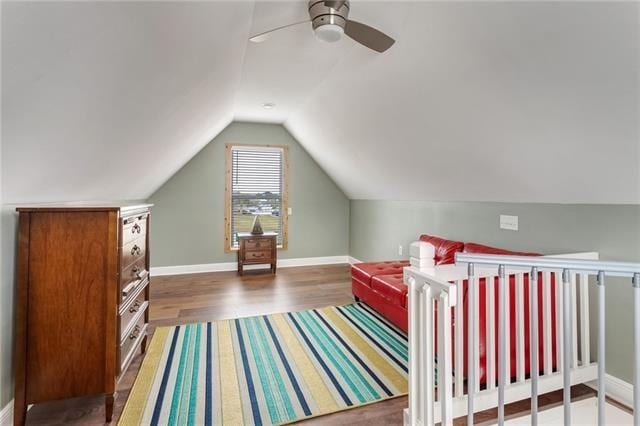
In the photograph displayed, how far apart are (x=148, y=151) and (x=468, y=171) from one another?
113 inches

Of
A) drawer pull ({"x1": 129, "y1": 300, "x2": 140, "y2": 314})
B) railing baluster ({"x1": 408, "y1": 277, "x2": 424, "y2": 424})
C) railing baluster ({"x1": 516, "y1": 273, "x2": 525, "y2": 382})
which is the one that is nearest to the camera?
railing baluster ({"x1": 408, "y1": 277, "x2": 424, "y2": 424})

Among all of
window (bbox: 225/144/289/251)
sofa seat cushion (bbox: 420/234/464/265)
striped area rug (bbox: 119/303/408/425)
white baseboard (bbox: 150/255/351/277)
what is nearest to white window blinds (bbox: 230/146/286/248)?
window (bbox: 225/144/289/251)

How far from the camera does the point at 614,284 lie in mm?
1911

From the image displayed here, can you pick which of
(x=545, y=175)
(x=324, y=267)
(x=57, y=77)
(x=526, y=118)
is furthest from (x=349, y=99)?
(x=324, y=267)

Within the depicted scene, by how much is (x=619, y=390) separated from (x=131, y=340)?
10.3ft

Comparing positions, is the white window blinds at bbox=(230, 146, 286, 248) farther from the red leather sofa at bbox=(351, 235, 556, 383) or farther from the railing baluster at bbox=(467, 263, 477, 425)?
the railing baluster at bbox=(467, 263, 477, 425)

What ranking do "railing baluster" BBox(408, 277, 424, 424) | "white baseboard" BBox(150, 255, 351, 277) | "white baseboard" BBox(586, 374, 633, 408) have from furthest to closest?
"white baseboard" BBox(150, 255, 351, 277) < "white baseboard" BBox(586, 374, 633, 408) < "railing baluster" BBox(408, 277, 424, 424)

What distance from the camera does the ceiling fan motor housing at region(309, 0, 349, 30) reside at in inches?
64.6

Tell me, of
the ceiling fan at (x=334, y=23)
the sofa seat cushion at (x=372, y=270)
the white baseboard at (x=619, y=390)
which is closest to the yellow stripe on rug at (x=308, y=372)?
the sofa seat cushion at (x=372, y=270)

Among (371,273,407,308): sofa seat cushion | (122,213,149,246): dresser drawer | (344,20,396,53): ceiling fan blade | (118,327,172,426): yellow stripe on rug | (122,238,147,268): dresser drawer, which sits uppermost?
(344,20,396,53): ceiling fan blade

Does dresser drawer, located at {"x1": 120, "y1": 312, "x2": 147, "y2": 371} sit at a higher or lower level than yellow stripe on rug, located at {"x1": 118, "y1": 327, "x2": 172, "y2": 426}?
higher

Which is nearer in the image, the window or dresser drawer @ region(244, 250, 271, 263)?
dresser drawer @ region(244, 250, 271, 263)

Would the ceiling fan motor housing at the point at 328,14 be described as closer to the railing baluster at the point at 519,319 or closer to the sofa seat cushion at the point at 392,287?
the railing baluster at the point at 519,319

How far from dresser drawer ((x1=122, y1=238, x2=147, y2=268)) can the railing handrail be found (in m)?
1.81
